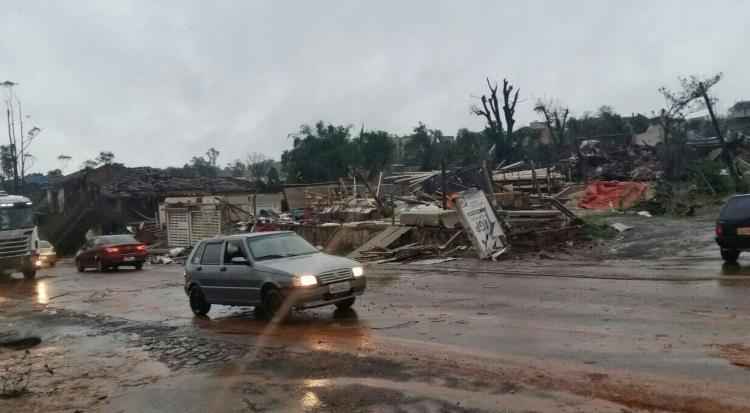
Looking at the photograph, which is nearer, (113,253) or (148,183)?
(113,253)

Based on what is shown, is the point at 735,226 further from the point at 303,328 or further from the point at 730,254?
the point at 303,328

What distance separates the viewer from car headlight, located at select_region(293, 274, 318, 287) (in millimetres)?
11391

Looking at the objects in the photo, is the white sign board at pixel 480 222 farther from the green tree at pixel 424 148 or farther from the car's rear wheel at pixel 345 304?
the green tree at pixel 424 148

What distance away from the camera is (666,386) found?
6.51 meters

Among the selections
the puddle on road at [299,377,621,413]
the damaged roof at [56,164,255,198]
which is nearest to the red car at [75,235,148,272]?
the damaged roof at [56,164,255,198]

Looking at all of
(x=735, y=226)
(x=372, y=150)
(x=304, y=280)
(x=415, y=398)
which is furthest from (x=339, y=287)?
(x=372, y=150)

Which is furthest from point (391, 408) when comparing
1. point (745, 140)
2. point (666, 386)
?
point (745, 140)

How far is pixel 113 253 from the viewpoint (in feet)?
94.4

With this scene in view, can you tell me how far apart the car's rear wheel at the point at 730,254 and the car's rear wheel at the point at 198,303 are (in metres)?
11.2

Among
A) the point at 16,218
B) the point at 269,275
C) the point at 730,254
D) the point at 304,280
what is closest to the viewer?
the point at 304,280

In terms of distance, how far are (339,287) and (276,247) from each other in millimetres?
1674

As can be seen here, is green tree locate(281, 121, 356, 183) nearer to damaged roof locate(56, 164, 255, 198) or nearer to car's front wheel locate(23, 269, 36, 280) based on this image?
damaged roof locate(56, 164, 255, 198)

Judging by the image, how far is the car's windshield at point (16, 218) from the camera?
1004 inches

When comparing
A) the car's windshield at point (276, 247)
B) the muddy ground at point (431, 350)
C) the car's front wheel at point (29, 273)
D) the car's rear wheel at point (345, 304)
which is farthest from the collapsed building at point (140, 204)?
the car's rear wheel at point (345, 304)
